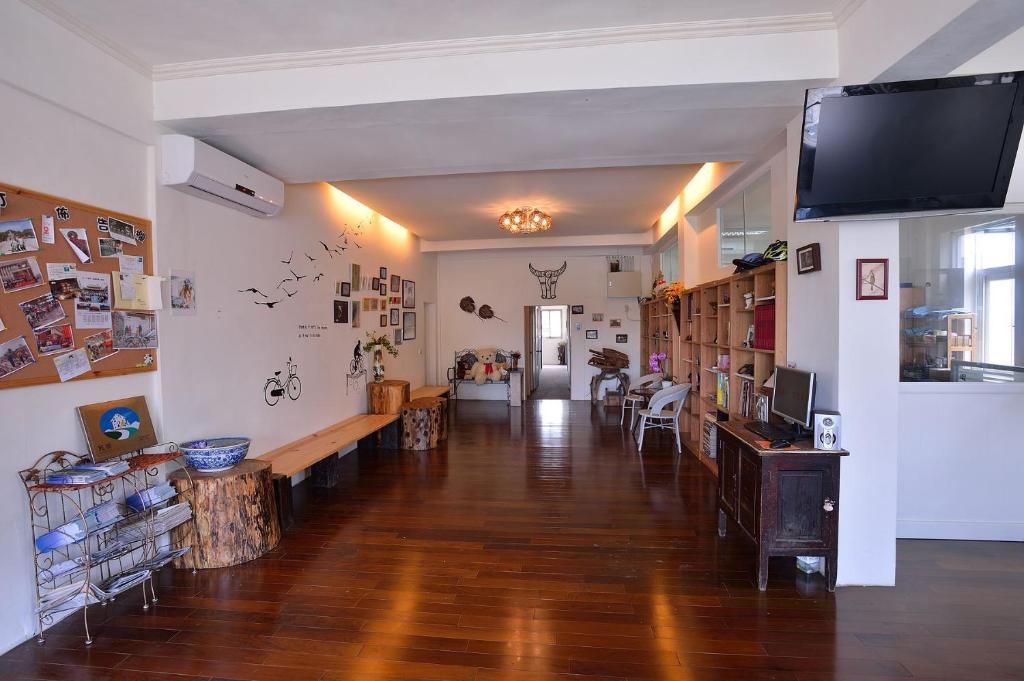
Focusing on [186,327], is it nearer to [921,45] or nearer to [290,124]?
[290,124]

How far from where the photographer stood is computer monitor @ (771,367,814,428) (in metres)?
2.92

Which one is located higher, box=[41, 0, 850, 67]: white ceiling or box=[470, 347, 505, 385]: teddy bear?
box=[41, 0, 850, 67]: white ceiling

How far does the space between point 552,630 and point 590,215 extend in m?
5.87

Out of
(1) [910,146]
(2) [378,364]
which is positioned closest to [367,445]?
(2) [378,364]

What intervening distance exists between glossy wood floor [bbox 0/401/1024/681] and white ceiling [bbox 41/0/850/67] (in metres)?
3.25

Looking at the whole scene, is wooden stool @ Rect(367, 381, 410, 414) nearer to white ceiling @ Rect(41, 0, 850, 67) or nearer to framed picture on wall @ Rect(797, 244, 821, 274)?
white ceiling @ Rect(41, 0, 850, 67)

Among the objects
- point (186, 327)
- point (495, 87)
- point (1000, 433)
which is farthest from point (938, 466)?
point (186, 327)

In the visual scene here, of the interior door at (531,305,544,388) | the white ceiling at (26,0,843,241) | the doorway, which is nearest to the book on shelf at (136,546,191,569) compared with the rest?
the white ceiling at (26,0,843,241)

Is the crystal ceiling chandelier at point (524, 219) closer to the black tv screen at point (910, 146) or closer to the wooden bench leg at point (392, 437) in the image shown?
the wooden bench leg at point (392, 437)

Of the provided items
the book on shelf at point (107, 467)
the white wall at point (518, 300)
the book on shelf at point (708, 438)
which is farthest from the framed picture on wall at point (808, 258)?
the white wall at point (518, 300)

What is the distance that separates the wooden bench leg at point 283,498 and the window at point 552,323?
53.2 feet

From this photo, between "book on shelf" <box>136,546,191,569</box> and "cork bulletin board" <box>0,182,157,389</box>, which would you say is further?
"book on shelf" <box>136,546,191,569</box>

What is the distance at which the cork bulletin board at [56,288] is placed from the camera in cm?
243

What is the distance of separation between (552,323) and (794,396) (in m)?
16.9
